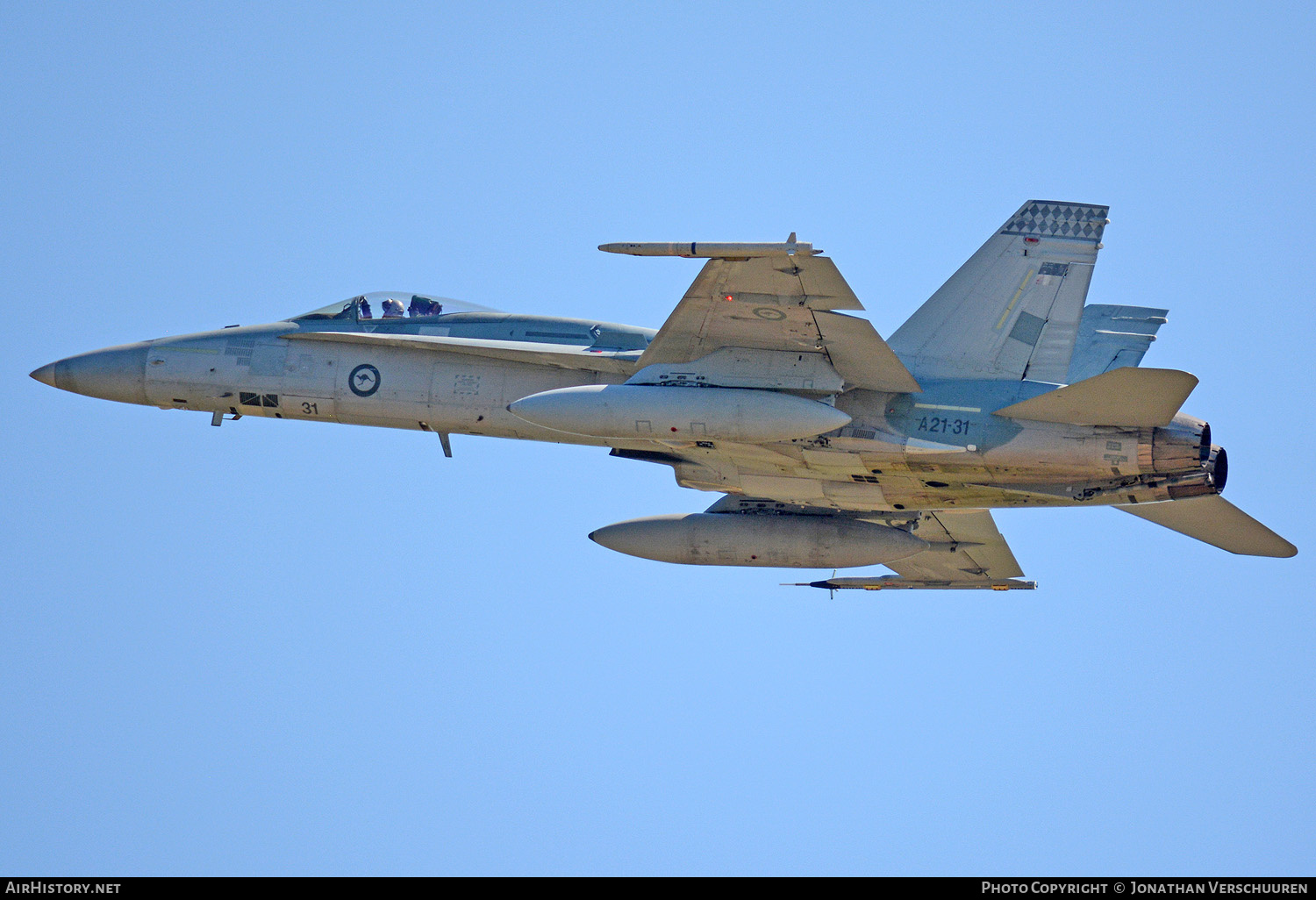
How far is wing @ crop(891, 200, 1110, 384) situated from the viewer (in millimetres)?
19938

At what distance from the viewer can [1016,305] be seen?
2019 cm

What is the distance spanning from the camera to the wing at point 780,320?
17844mm

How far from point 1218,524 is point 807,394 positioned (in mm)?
5885

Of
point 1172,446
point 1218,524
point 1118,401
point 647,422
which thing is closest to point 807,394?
point 647,422

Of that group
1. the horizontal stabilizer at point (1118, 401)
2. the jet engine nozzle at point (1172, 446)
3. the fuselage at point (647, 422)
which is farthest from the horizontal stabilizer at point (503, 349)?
the jet engine nozzle at point (1172, 446)

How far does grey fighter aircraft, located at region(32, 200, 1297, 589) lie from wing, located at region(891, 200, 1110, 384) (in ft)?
0.08

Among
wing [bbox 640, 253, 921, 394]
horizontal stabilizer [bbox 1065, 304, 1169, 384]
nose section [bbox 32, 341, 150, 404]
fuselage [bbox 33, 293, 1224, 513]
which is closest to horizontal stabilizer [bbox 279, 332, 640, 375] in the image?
fuselage [bbox 33, 293, 1224, 513]

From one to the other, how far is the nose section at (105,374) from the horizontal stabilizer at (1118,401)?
11.7 metres

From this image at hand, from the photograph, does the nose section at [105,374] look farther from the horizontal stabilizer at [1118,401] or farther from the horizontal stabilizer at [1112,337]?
the horizontal stabilizer at [1112,337]

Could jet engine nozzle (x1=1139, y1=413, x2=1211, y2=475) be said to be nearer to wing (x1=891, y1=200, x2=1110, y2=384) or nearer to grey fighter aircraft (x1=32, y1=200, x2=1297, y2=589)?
grey fighter aircraft (x1=32, y1=200, x2=1297, y2=589)

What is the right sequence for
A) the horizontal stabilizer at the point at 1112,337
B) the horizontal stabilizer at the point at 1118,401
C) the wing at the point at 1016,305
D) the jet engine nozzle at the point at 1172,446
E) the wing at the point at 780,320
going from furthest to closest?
1. the horizontal stabilizer at the point at 1112,337
2. the wing at the point at 1016,305
3. the jet engine nozzle at the point at 1172,446
4. the wing at the point at 780,320
5. the horizontal stabilizer at the point at 1118,401
